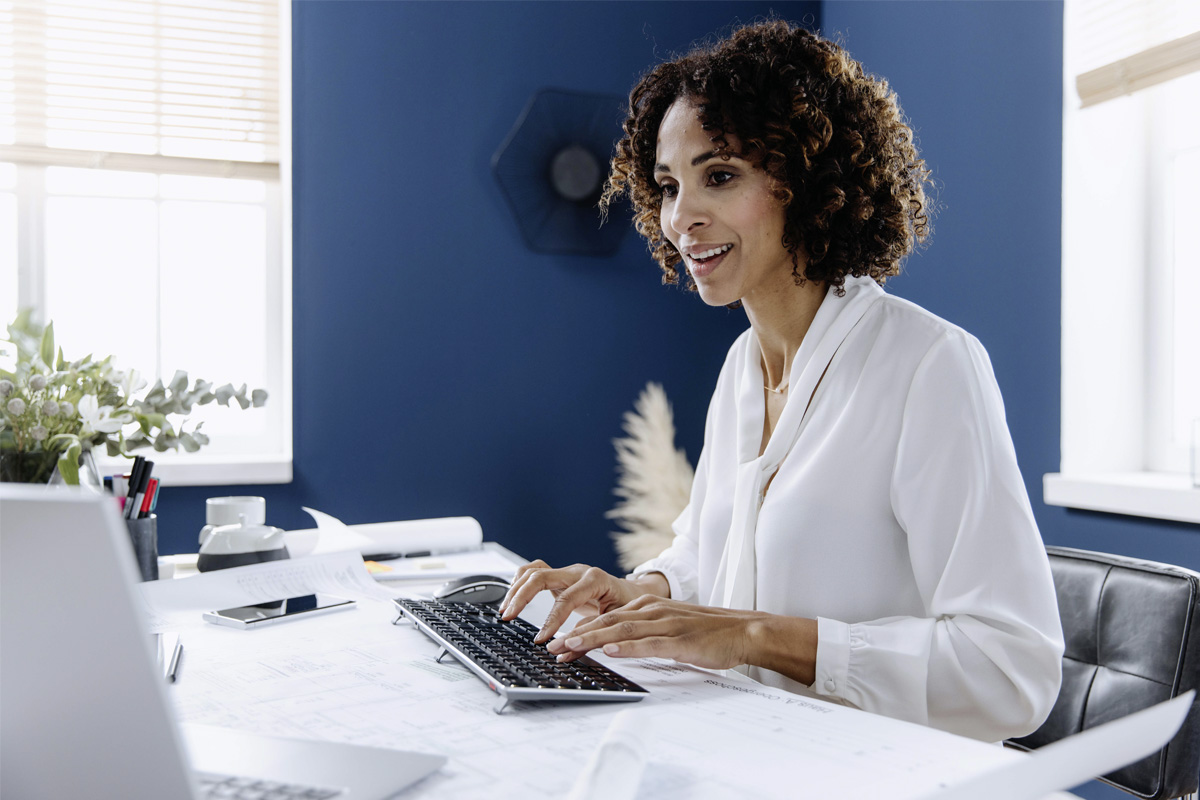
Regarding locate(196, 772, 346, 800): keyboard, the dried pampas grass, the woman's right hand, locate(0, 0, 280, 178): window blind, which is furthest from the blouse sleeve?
locate(0, 0, 280, 178): window blind

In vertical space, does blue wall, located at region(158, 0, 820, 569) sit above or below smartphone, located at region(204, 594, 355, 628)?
above

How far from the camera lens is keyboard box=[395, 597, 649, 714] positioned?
82 cm

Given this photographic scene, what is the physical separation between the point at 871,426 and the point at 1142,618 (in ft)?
1.32

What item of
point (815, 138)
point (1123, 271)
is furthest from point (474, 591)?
point (1123, 271)

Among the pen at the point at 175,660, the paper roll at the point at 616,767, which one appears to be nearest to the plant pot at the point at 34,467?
the pen at the point at 175,660

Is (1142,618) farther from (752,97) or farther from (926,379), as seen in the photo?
(752,97)

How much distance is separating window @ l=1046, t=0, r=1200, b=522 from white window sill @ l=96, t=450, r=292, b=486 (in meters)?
1.90

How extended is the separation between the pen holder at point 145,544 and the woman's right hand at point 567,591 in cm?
61

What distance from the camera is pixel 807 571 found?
3.76 feet

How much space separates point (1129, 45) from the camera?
195 centimetres

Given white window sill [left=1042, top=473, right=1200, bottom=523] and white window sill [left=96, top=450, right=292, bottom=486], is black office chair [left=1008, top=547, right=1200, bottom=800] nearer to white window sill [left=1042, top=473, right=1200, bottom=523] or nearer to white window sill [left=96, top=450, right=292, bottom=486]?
white window sill [left=1042, top=473, right=1200, bottom=523]

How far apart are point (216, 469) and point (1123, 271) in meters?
2.22

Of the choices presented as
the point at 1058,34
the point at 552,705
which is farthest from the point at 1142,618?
the point at 1058,34

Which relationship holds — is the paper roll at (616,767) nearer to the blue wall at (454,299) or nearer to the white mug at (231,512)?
the white mug at (231,512)
